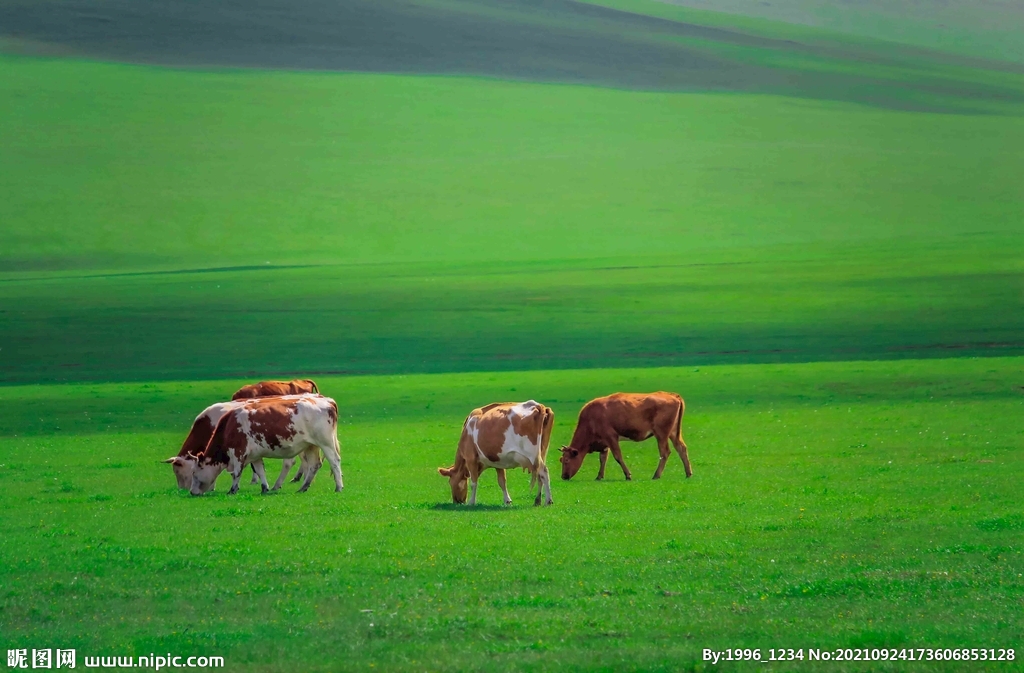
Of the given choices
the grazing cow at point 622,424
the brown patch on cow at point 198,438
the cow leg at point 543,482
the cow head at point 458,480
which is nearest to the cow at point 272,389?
the brown patch on cow at point 198,438

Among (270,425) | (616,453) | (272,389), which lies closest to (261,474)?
(270,425)

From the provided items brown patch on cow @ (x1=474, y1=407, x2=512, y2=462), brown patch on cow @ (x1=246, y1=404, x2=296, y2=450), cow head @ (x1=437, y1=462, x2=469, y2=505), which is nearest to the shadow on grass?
cow head @ (x1=437, y1=462, x2=469, y2=505)

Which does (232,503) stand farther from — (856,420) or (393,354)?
(393,354)

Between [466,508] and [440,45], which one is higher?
[440,45]

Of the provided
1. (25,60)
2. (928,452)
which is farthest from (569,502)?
(25,60)

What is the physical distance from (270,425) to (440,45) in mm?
107342

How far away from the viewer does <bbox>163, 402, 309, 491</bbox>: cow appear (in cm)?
1952

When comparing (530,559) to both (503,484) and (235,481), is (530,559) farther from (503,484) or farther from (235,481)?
(235,481)

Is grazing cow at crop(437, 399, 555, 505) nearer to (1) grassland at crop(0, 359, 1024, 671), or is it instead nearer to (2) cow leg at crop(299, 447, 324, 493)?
(1) grassland at crop(0, 359, 1024, 671)

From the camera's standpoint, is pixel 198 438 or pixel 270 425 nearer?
pixel 270 425

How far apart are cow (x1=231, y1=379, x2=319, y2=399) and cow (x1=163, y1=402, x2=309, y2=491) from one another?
405 centimetres

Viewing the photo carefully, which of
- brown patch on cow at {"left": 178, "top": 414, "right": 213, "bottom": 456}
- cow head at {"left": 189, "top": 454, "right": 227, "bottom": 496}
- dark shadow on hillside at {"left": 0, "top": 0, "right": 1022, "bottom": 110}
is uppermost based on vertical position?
dark shadow on hillside at {"left": 0, "top": 0, "right": 1022, "bottom": 110}

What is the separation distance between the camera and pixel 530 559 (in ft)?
42.9

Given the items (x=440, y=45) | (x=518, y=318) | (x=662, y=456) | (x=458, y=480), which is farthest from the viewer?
(x=440, y=45)
